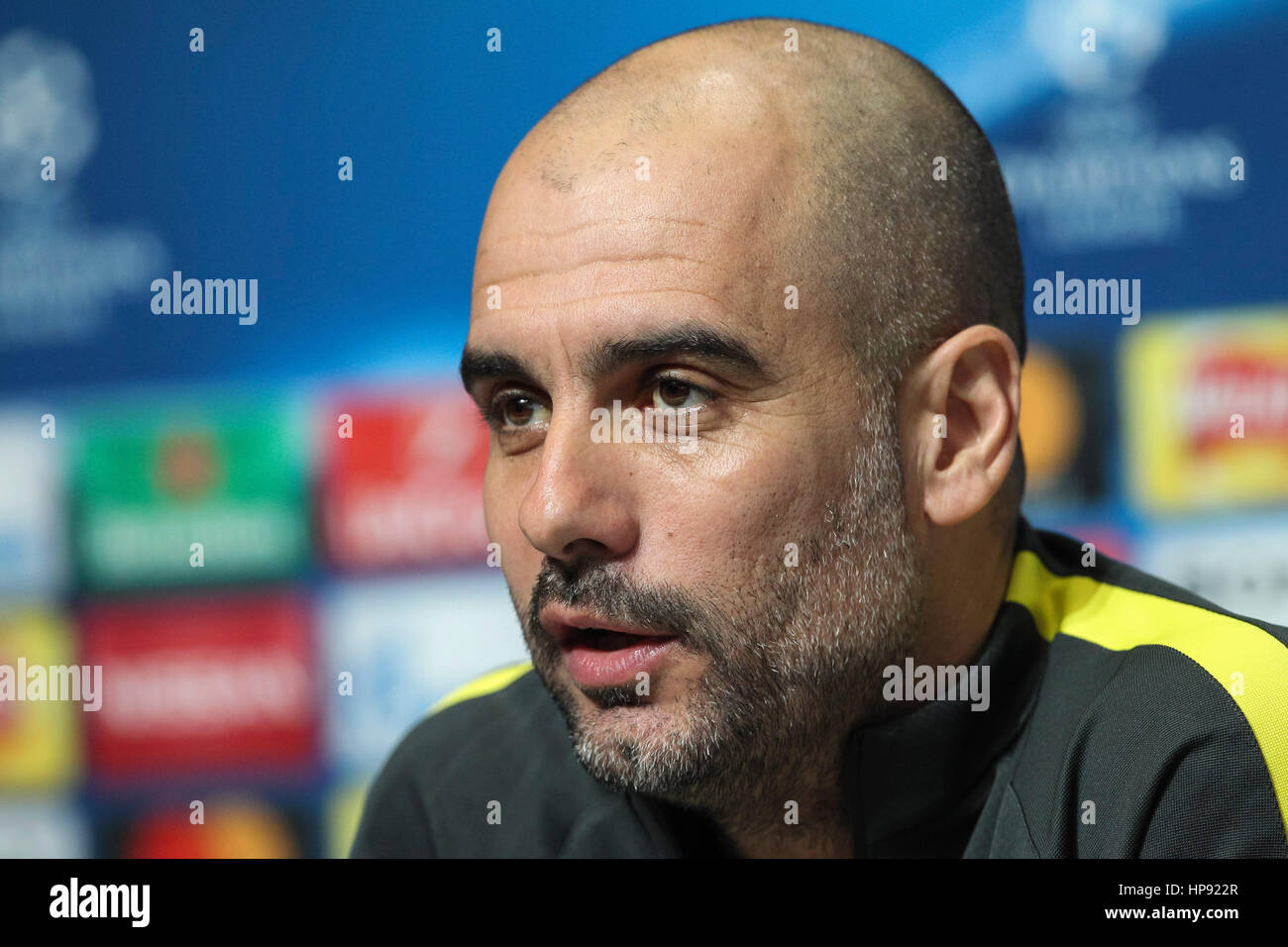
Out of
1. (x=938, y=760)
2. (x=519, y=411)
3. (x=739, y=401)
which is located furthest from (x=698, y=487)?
(x=938, y=760)

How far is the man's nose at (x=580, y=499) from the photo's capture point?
1.04 m

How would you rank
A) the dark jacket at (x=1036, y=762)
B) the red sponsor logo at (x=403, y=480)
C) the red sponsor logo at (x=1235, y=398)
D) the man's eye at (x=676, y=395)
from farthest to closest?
1. the red sponsor logo at (x=403, y=480)
2. the red sponsor logo at (x=1235, y=398)
3. the man's eye at (x=676, y=395)
4. the dark jacket at (x=1036, y=762)

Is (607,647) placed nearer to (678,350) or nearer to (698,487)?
(698,487)

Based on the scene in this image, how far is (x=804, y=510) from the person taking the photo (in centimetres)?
111

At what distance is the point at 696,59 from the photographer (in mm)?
1222

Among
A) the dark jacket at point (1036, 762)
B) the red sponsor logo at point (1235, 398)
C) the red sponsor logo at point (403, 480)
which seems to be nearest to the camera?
the dark jacket at point (1036, 762)

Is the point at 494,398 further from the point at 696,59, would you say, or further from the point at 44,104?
the point at 44,104

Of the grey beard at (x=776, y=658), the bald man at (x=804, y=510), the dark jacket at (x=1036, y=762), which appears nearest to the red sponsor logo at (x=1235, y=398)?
the dark jacket at (x=1036, y=762)

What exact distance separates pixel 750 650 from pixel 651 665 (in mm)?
98

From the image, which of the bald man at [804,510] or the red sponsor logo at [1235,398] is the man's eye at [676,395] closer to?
the bald man at [804,510]

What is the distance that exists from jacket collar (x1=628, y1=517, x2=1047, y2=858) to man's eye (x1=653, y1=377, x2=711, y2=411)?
385 millimetres

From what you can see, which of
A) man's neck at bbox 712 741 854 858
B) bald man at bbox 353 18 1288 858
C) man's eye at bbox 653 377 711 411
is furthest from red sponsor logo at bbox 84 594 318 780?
man's eye at bbox 653 377 711 411

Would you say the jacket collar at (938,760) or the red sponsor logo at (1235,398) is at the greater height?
the red sponsor logo at (1235,398)
